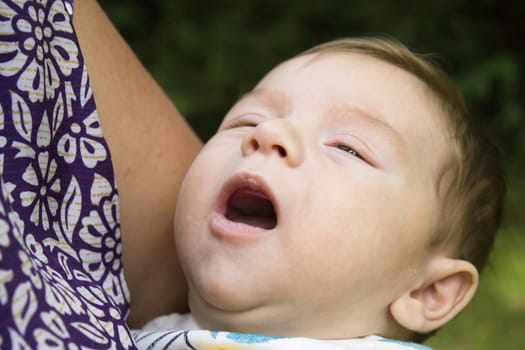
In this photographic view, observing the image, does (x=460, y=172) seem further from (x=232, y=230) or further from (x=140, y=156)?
(x=140, y=156)

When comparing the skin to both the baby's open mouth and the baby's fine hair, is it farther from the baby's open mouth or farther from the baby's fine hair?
the baby's fine hair

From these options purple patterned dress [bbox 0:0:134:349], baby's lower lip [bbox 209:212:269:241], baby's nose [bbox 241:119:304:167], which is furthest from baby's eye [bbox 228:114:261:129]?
purple patterned dress [bbox 0:0:134:349]

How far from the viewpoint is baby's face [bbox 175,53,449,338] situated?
1.29 metres

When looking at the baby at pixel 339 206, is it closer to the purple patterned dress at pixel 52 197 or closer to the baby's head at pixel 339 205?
the baby's head at pixel 339 205

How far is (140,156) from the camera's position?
1534 mm

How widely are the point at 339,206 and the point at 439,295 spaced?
34cm

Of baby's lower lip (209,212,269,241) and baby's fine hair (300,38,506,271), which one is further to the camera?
baby's fine hair (300,38,506,271)

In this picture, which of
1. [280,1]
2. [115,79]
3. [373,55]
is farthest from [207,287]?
[280,1]

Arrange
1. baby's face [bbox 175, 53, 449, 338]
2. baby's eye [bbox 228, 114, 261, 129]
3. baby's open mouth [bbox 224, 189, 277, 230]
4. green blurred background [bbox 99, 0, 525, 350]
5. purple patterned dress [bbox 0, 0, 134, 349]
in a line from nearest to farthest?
purple patterned dress [bbox 0, 0, 134, 349]
baby's face [bbox 175, 53, 449, 338]
baby's open mouth [bbox 224, 189, 277, 230]
baby's eye [bbox 228, 114, 261, 129]
green blurred background [bbox 99, 0, 525, 350]

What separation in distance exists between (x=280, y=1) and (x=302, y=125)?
293 cm

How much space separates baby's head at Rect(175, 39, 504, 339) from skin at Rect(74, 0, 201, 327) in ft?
0.40

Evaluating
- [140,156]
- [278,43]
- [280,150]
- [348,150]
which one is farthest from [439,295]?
[278,43]

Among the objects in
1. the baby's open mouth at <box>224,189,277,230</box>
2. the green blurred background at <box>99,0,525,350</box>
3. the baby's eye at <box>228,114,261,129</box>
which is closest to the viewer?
the baby's open mouth at <box>224,189,277,230</box>

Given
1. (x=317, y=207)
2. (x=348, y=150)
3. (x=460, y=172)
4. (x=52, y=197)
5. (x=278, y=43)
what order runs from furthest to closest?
(x=278, y=43)
(x=460, y=172)
(x=348, y=150)
(x=317, y=207)
(x=52, y=197)
